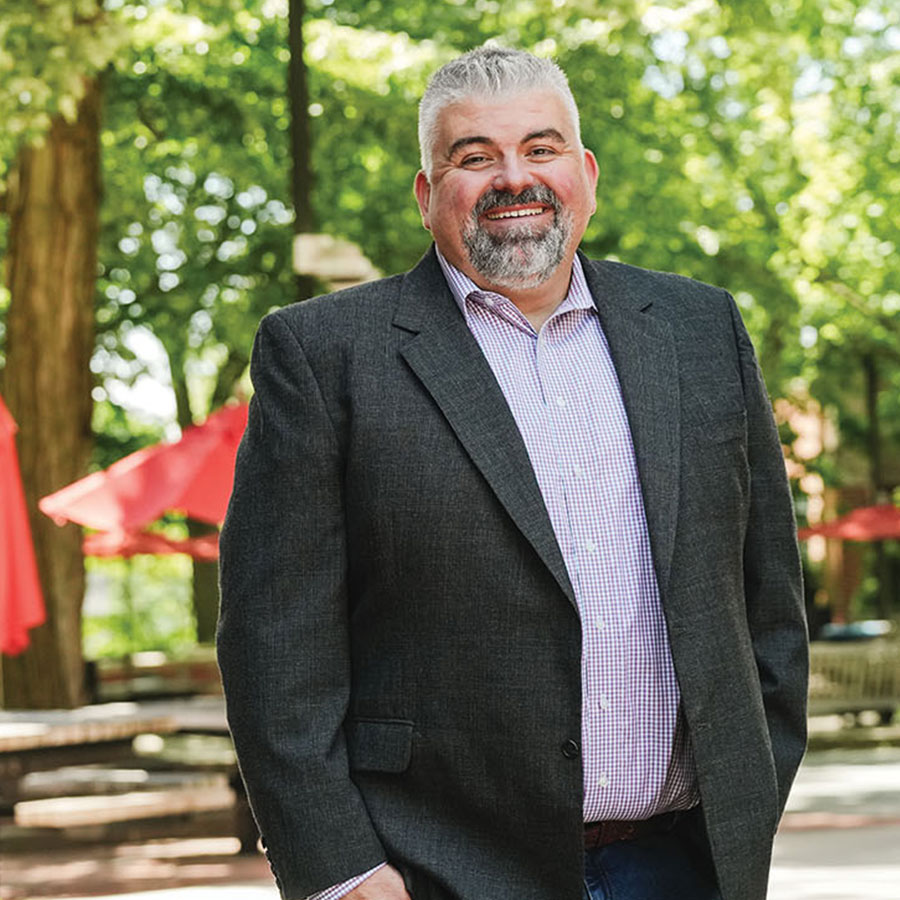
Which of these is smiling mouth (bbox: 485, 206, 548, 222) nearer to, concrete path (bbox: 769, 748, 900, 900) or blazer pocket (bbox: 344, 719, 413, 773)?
blazer pocket (bbox: 344, 719, 413, 773)

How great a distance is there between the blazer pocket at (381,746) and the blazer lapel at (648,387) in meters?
0.45

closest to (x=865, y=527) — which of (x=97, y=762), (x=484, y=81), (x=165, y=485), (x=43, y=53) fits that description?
(x=165, y=485)

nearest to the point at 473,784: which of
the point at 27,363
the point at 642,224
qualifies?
the point at 27,363

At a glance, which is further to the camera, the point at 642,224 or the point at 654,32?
the point at 642,224

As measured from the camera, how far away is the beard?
330 cm

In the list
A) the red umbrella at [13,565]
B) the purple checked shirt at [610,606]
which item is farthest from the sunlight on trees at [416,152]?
the purple checked shirt at [610,606]

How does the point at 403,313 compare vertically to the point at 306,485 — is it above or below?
above

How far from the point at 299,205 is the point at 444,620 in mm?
8731

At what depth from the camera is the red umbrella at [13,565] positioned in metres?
10.7

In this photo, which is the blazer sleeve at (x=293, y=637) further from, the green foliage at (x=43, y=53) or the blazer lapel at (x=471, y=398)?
the green foliage at (x=43, y=53)

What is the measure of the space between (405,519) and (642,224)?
18.3 meters

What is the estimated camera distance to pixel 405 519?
10.2ft

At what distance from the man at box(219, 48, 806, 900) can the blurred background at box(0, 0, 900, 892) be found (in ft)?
25.4

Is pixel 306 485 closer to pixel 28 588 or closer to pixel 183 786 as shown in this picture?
pixel 28 588
